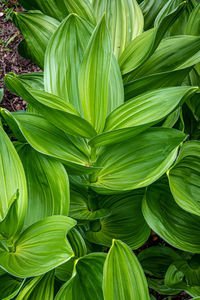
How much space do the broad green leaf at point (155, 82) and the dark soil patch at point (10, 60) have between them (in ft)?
3.84

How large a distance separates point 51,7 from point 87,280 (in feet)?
2.66

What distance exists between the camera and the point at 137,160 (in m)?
0.80

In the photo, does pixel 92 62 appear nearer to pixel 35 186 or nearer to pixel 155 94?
pixel 155 94

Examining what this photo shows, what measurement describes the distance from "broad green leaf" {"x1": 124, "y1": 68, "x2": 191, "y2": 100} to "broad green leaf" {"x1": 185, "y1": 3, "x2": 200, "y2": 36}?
20cm

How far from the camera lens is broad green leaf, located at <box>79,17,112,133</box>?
2.46ft

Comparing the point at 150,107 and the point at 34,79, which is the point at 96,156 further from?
the point at 34,79

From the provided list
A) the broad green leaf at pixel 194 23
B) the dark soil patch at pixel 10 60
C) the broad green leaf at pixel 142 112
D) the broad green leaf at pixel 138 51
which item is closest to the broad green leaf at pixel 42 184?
the broad green leaf at pixel 142 112

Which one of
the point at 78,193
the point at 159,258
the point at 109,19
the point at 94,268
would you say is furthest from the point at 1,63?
the point at 94,268

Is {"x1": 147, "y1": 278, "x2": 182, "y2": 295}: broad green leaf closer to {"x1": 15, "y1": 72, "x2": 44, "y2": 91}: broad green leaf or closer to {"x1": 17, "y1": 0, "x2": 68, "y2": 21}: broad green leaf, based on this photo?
{"x1": 15, "y1": 72, "x2": 44, "y2": 91}: broad green leaf

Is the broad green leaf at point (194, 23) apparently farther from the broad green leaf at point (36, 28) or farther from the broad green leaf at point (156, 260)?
the broad green leaf at point (156, 260)

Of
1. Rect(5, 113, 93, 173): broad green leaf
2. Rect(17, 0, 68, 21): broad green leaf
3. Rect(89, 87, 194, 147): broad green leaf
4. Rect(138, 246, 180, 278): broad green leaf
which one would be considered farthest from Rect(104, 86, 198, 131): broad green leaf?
Rect(138, 246, 180, 278): broad green leaf

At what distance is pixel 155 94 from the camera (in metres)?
0.73

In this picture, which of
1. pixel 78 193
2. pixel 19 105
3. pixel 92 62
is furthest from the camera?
pixel 19 105

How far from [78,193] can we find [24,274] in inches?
14.1
